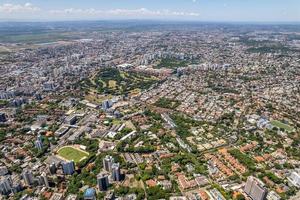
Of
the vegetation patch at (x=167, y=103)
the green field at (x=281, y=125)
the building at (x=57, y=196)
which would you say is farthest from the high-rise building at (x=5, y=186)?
the green field at (x=281, y=125)

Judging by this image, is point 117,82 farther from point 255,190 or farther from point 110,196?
point 255,190

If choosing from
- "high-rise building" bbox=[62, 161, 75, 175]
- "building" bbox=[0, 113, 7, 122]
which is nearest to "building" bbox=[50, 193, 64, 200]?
"high-rise building" bbox=[62, 161, 75, 175]

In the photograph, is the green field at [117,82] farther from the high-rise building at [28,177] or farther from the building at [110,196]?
the building at [110,196]

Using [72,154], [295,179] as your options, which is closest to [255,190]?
[295,179]

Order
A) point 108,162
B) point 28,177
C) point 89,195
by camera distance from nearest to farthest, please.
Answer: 1. point 89,195
2. point 28,177
3. point 108,162

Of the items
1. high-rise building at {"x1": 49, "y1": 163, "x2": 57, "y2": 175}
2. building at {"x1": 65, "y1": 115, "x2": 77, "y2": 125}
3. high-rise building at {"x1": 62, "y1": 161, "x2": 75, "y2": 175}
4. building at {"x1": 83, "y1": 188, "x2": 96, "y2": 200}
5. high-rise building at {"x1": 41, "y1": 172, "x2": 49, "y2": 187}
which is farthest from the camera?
building at {"x1": 65, "y1": 115, "x2": 77, "y2": 125}

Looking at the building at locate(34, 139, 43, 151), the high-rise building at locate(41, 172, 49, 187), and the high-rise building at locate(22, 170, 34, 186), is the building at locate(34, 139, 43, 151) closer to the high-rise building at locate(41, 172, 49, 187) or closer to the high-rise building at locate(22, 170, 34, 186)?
the high-rise building at locate(22, 170, 34, 186)

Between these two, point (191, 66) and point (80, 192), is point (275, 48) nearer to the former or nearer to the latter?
point (191, 66)
